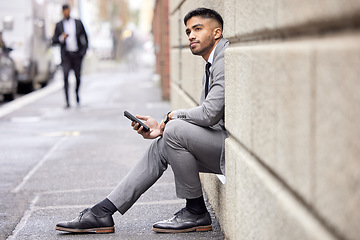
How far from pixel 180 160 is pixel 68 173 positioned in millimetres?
2773

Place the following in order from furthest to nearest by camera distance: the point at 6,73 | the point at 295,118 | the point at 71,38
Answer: the point at 6,73
the point at 71,38
the point at 295,118

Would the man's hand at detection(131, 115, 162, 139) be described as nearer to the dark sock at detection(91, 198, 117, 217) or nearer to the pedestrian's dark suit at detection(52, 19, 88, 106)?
the dark sock at detection(91, 198, 117, 217)

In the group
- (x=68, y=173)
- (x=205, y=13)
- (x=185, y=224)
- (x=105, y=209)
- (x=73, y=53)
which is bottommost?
(x=68, y=173)

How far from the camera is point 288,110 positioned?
2061mm

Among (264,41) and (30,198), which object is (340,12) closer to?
(264,41)

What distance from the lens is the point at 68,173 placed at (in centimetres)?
638

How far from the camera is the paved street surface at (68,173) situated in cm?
439

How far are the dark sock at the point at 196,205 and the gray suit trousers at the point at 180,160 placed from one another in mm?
38

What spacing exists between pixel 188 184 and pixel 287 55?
198 cm

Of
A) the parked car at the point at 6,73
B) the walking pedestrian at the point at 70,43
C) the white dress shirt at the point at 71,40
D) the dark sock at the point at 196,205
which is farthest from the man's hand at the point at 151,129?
the parked car at the point at 6,73

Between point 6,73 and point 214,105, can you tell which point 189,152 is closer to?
point 214,105

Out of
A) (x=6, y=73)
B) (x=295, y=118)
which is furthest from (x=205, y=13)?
(x=6, y=73)

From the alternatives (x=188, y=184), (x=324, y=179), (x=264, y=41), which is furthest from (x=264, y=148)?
(x=188, y=184)

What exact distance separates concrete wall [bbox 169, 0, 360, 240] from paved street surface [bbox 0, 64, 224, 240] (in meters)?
1.35
